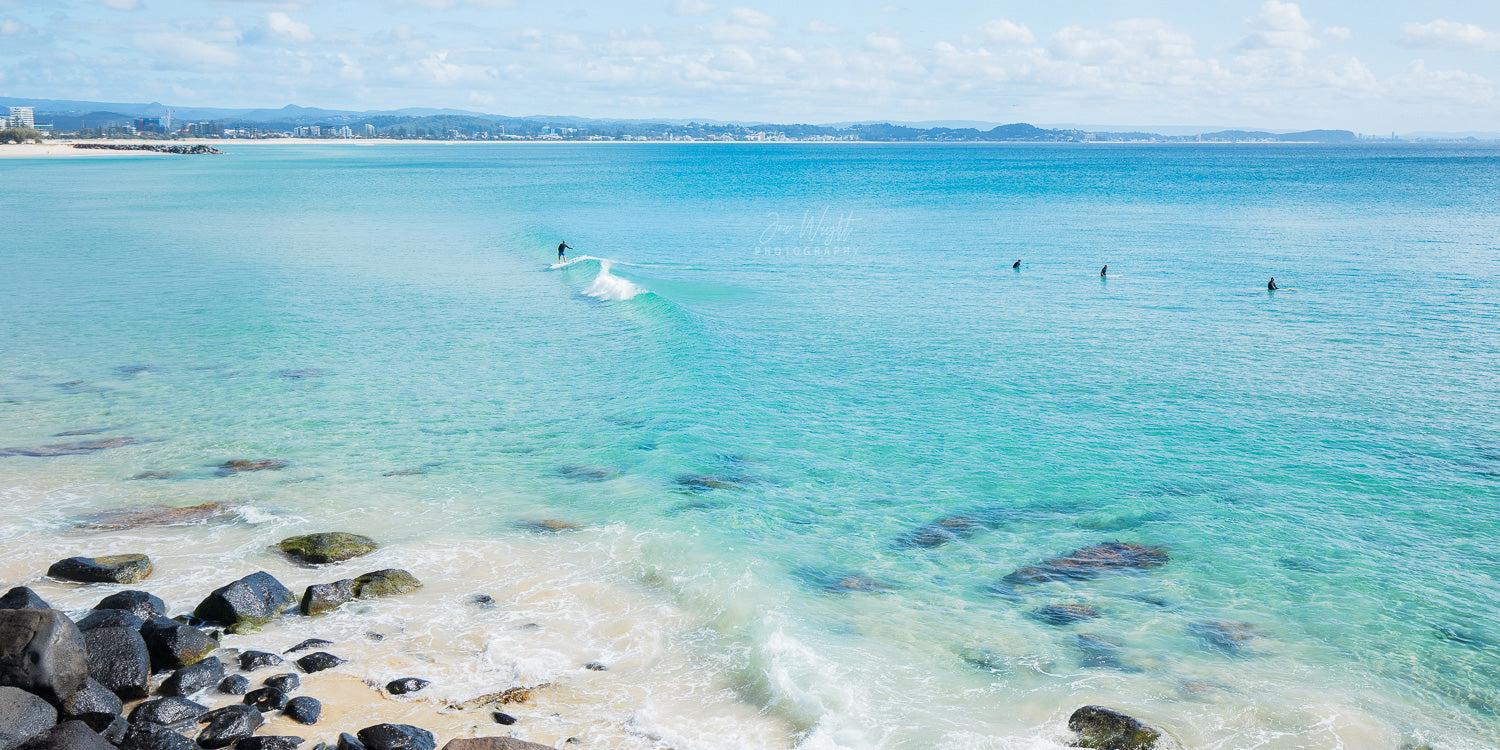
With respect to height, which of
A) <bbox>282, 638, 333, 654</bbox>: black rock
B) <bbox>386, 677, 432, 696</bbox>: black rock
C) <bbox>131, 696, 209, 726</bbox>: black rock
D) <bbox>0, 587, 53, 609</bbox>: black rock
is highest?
<bbox>0, 587, 53, 609</bbox>: black rock

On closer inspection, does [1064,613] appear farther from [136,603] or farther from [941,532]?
[136,603]

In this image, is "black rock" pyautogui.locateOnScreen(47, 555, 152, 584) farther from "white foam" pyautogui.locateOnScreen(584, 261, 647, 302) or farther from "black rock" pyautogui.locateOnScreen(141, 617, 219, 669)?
"white foam" pyautogui.locateOnScreen(584, 261, 647, 302)

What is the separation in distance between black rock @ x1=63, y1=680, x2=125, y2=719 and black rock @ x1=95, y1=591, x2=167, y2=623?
212 centimetres

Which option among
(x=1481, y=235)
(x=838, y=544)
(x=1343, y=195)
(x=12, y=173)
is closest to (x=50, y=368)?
(x=838, y=544)

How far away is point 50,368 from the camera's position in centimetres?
2603

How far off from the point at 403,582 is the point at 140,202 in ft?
264

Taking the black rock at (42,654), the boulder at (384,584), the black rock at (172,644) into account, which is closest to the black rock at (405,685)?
the black rock at (172,644)

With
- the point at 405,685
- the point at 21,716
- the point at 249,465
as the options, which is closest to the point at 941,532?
the point at 405,685

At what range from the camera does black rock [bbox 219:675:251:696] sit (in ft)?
35.1

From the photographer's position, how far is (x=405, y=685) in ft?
36.1

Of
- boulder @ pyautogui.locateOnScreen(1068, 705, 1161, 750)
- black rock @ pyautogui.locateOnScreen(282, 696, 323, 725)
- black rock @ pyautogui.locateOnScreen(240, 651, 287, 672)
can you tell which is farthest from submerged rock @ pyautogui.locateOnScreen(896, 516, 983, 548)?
black rock @ pyautogui.locateOnScreen(240, 651, 287, 672)

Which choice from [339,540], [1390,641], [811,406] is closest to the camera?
[1390,641]

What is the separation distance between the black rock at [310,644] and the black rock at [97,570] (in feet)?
12.4

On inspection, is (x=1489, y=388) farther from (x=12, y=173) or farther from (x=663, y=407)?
(x=12, y=173)
